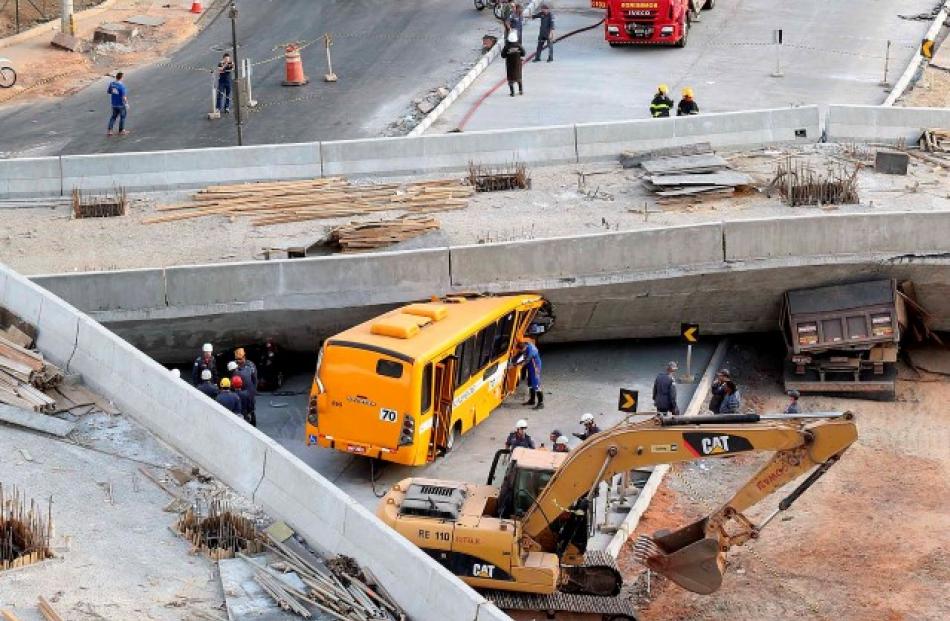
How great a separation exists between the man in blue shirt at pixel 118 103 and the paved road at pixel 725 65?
7.30 m

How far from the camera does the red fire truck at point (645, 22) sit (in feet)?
147

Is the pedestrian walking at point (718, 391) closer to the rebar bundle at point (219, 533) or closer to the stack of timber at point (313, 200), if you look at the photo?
the stack of timber at point (313, 200)

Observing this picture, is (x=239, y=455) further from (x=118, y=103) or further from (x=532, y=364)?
(x=118, y=103)

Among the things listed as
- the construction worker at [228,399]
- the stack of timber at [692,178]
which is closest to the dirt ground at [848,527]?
the stack of timber at [692,178]

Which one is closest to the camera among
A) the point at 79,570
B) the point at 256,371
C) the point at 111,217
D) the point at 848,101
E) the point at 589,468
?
the point at 79,570

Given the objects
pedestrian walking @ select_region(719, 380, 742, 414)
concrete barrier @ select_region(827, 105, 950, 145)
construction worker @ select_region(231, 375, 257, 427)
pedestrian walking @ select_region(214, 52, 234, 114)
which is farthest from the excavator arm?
pedestrian walking @ select_region(214, 52, 234, 114)

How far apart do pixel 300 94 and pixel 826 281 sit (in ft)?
58.4

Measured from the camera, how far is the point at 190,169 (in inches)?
1303

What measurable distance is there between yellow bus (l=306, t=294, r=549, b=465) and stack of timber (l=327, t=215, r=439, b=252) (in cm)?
302

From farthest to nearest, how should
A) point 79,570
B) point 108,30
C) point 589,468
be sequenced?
point 108,30
point 589,468
point 79,570

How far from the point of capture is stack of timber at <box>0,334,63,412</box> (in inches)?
877

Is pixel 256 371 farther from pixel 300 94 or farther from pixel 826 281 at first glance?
pixel 300 94

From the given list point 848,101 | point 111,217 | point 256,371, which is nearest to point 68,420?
point 256,371

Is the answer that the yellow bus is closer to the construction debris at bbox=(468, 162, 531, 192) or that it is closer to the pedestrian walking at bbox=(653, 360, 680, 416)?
the pedestrian walking at bbox=(653, 360, 680, 416)
